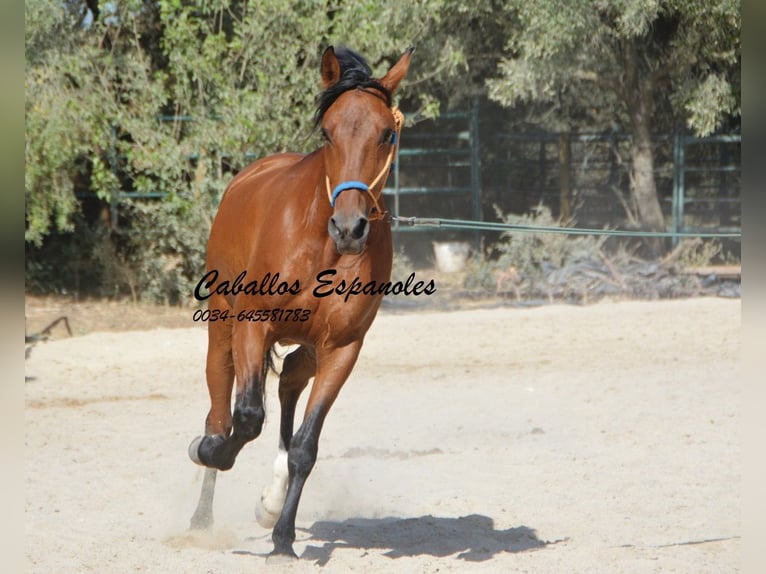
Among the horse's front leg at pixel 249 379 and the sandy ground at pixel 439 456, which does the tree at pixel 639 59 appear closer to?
the sandy ground at pixel 439 456

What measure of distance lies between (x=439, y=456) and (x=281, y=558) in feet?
8.26

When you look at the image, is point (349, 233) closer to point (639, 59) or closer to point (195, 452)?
point (195, 452)

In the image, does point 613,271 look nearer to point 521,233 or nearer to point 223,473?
point 521,233

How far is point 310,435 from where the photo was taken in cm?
447

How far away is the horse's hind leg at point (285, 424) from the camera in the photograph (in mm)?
4773

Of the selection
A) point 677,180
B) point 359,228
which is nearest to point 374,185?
point 359,228

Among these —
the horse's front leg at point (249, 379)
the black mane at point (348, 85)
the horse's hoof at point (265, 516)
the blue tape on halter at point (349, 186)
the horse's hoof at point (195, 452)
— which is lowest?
the horse's hoof at point (265, 516)

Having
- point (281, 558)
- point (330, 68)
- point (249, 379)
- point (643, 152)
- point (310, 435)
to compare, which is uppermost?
point (643, 152)

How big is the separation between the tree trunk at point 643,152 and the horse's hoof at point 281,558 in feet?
38.8

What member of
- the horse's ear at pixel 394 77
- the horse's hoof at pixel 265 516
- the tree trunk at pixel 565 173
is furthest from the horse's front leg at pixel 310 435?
the tree trunk at pixel 565 173

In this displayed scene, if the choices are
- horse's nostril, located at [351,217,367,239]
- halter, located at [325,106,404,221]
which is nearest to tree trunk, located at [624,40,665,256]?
halter, located at [325,106,404,221]

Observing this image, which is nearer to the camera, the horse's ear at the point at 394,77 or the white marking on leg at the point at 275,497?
the horse's ear at the point at 394,77

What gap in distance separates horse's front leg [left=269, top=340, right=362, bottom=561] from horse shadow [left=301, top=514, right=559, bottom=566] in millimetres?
187

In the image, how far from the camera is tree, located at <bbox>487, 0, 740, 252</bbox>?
1315 centimetres
